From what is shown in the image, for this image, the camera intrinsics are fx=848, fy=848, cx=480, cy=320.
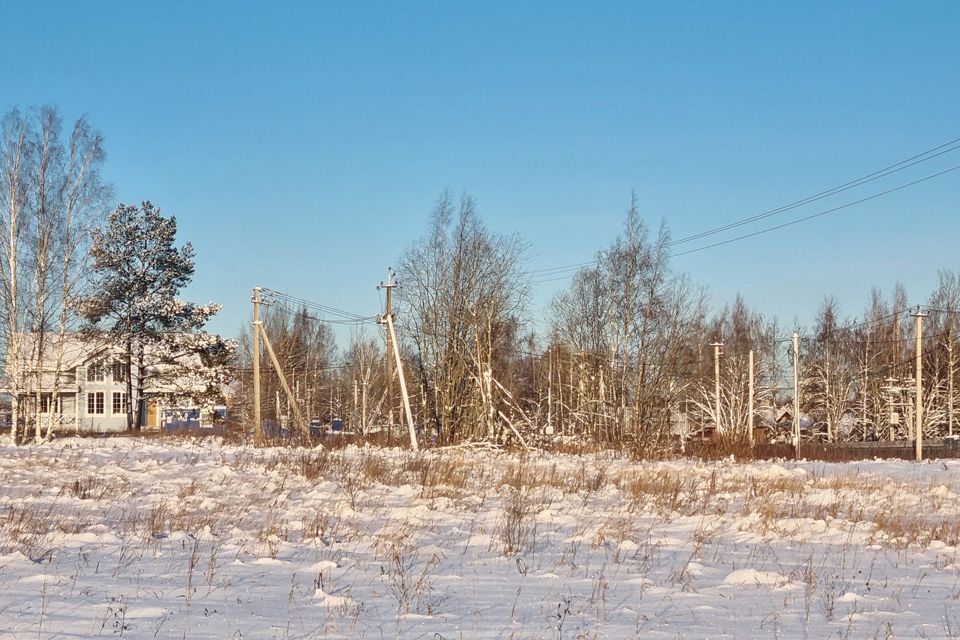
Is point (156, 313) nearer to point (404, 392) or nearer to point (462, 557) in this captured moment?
point (404, 392)

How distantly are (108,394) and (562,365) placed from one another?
2992 cm

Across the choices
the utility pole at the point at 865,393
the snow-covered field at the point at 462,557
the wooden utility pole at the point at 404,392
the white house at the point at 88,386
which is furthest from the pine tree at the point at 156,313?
the utility pole at the point at 865,393

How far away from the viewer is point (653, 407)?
30984 millimetres

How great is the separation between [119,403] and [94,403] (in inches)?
63.7

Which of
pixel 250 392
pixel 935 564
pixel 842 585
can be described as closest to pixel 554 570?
pixel 842 585

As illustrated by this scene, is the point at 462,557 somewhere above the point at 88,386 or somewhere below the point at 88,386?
below

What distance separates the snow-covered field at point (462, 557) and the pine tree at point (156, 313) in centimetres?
2548

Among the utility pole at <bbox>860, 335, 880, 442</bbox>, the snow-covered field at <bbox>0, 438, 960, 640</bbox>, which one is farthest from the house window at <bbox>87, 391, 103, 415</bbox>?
the utility pole at <bbox>860, 335, 880, 442</bbox>

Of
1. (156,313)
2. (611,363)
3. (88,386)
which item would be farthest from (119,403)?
(611,363)

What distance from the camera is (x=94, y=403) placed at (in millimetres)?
55531

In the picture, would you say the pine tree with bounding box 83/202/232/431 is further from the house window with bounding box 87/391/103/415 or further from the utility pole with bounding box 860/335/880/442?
the utility pole with bounding box 860/335/880/442

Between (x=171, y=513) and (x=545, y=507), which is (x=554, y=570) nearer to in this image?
(x=545, y=507)

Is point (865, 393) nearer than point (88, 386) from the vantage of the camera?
Yes

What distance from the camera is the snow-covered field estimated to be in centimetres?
534
